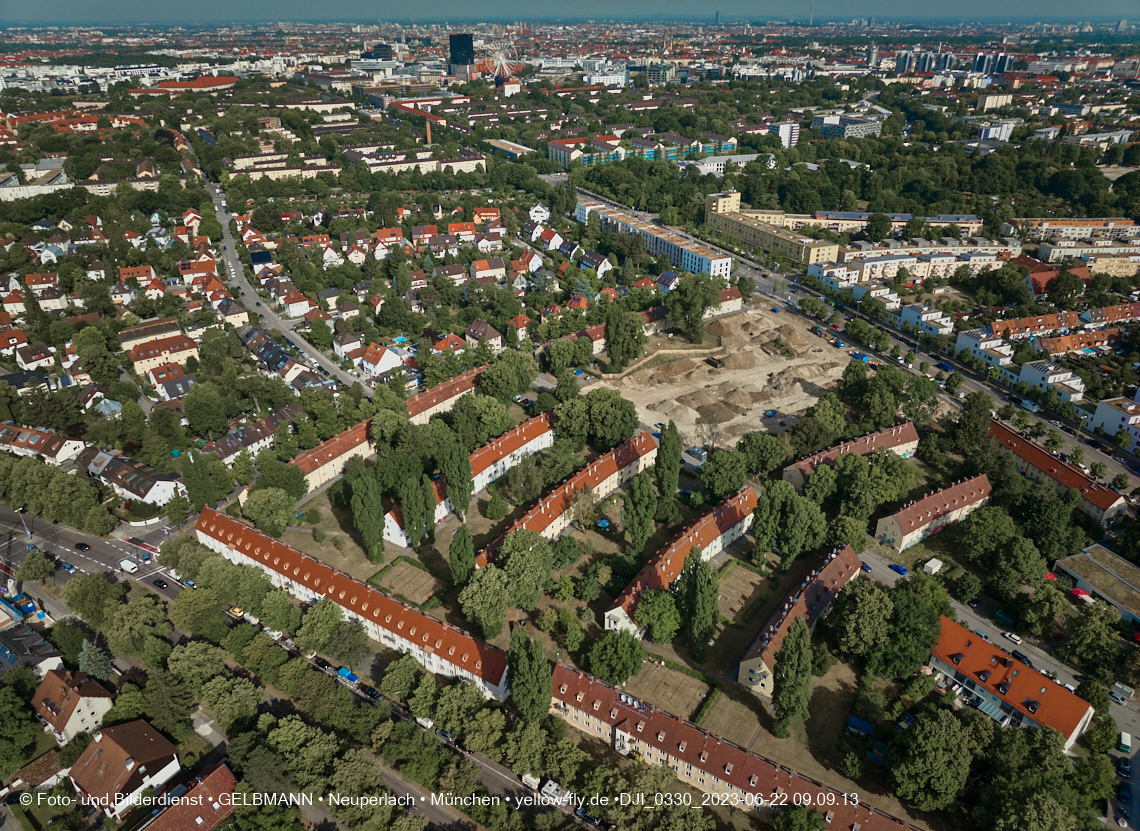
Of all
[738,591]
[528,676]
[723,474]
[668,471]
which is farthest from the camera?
[723,474]

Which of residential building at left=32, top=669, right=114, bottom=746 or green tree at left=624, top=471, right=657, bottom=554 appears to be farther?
green tree at left=624, top=471, right=657, bottom=554

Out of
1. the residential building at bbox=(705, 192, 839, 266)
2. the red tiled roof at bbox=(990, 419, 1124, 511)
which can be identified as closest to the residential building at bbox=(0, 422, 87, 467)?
the red tiled roof at bbox=(990, 419, 1124, 511)

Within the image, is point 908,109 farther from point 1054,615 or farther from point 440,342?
point 1054,615

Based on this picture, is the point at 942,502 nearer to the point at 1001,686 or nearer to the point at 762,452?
the point at 762,452

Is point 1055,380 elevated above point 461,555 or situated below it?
below

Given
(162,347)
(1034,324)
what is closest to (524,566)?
(162,347)

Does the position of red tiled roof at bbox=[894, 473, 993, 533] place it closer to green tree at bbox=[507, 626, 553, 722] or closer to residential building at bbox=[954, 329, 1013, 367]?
residential building at bbox=[954, 329, 1013, 367]
